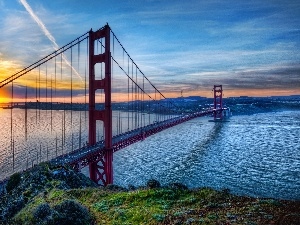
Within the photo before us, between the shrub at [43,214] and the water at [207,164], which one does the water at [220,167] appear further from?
the shrub at [43,214]

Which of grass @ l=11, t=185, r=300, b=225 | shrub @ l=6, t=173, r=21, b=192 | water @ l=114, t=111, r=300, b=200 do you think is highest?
grass @ l=11, t=185, r=300, b=225

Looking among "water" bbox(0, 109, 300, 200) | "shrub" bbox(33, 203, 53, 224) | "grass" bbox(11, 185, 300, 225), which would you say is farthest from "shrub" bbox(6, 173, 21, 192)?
"water" bbox(0, 109, 300, 200)

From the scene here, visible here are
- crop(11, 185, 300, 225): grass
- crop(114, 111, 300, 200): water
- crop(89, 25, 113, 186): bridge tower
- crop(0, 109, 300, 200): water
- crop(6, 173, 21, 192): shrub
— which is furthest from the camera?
crop(89, 25, 113, 186): bridge tower

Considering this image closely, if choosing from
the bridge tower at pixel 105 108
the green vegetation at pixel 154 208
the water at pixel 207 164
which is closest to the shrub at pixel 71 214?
the green vegetation at pixel 154 208

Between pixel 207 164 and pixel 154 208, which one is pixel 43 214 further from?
pixel 207 164

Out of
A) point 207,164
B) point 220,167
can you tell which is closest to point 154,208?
point 220,167

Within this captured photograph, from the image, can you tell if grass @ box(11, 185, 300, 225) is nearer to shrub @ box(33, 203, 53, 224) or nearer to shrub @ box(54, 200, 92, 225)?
shrub @ box(33, 203, 53, 224)

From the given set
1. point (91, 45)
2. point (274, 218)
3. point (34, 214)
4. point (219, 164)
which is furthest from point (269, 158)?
point (34, 214)

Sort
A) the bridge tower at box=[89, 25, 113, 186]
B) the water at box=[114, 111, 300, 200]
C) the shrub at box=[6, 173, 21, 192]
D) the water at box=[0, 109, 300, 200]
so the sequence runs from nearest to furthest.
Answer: the shrub at box=[6, 173, 21, 192]
the water at box=[114, 111, 300, 200]
the water at box=[0, 109, 300, 200]
the bridge tower at box=[89, 25, 113, 186]

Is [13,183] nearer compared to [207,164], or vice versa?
[13,183]
